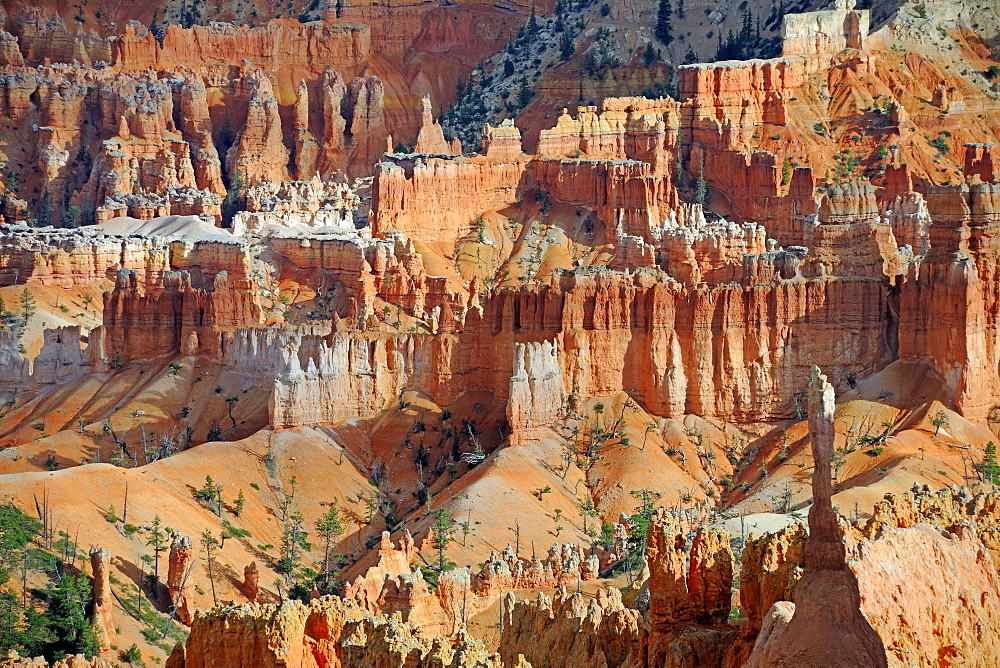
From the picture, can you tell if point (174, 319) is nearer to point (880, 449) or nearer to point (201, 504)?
point (201, 504)

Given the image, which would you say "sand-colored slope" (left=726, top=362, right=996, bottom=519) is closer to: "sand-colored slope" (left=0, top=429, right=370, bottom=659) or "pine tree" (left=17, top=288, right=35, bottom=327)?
"sand-colored slope" (left=0, top=429, right=370, bottom=659)

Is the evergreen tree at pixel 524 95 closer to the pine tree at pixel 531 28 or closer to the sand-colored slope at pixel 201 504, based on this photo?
the pine tree at pixel 531 28

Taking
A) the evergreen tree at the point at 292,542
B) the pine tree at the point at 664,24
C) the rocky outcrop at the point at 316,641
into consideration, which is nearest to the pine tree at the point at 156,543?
the evergreen tree at the point at 292,542

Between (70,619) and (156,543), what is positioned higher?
(70,619)

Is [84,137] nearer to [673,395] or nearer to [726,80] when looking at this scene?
[726,80]

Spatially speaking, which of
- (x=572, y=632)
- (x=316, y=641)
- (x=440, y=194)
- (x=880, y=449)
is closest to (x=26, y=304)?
(x=440, y=194)

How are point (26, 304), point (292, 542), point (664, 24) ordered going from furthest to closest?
point (664, 24)
point (26, 304)
point (292, 542)

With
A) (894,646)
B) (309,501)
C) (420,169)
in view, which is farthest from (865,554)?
(420,169)

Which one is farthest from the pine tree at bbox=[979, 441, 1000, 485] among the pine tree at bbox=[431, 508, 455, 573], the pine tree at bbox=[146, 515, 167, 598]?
the pine tree at bbox=[146, 515, 167, 598]

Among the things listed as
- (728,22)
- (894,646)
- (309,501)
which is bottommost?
(309,501)
